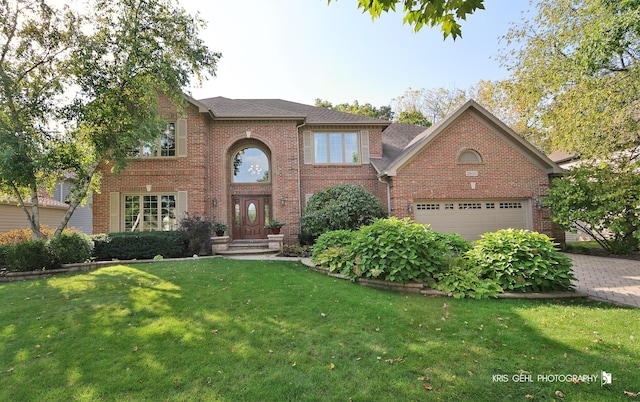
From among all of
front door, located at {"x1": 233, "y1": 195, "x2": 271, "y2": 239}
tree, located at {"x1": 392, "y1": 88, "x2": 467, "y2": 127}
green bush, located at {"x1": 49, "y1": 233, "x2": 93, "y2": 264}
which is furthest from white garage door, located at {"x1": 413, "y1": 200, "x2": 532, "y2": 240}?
tree, located at {"x1": 392, "y1": 88, "x2": 467, "y2": 127}

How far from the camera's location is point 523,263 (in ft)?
19.2

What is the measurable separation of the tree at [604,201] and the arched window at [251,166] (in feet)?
37.8

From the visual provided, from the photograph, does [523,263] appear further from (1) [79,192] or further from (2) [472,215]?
(1) [79,192]

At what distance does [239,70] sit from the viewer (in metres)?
10.4

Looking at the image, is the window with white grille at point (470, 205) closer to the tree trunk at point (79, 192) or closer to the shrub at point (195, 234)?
the shrub at point (195, 234)

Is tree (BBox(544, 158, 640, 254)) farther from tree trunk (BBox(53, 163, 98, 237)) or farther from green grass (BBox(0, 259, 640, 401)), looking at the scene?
tree trunk (BBox(53, 163, 98, 237))

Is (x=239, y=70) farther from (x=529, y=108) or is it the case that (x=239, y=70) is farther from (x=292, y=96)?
(x=529, y=108)

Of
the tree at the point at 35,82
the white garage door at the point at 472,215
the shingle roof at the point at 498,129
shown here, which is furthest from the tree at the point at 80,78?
the white garage door at the point at 472,215

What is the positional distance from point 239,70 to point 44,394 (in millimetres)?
9802

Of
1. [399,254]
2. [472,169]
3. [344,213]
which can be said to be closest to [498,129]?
[472,169]

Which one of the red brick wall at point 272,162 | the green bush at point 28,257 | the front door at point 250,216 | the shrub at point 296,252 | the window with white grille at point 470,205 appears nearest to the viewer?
the green bush at point 28,257

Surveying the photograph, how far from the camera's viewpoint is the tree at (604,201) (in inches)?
393

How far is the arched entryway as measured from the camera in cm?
1348

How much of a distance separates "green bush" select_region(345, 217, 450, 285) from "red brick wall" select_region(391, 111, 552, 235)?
223 inches
